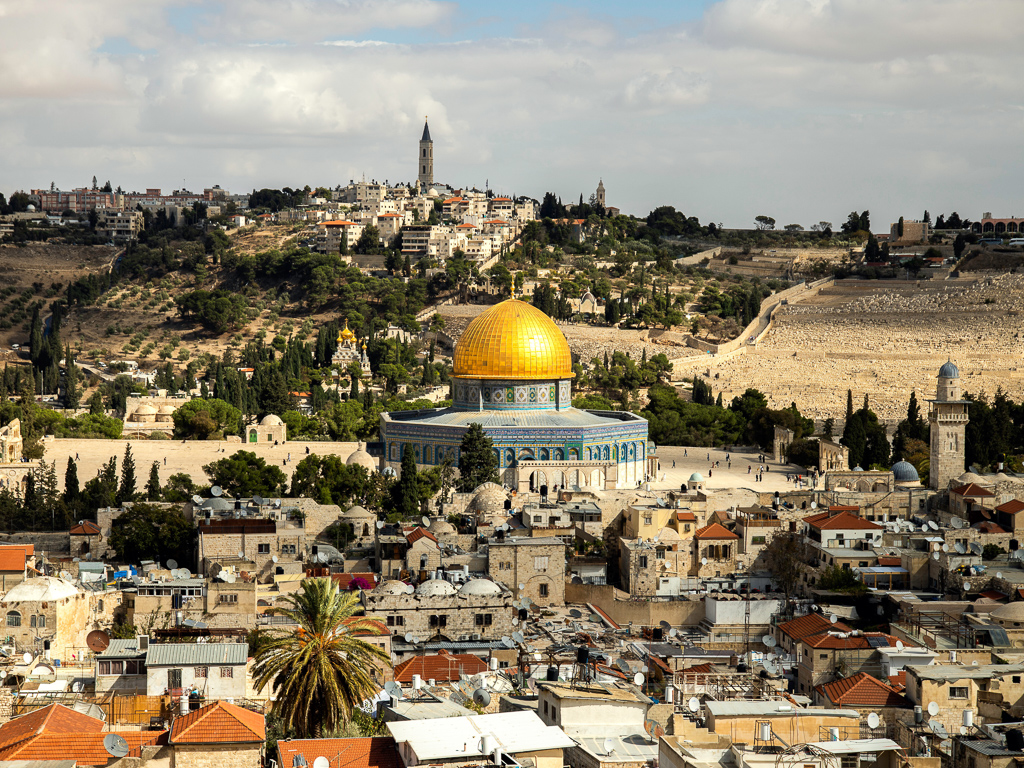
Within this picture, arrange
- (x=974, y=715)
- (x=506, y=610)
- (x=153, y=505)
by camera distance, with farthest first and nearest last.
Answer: (x=153, y=505), (x=506, y=610), (x=974, y=715)

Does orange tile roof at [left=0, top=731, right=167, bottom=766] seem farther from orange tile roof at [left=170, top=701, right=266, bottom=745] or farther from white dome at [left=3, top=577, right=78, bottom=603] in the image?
white dome at [left=3, top=577, right=78, bottom=603]

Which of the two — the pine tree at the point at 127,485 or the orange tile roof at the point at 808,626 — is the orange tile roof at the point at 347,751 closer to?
the orange tile roof at the point at 808,626

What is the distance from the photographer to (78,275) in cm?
9119

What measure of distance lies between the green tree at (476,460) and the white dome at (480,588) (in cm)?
964

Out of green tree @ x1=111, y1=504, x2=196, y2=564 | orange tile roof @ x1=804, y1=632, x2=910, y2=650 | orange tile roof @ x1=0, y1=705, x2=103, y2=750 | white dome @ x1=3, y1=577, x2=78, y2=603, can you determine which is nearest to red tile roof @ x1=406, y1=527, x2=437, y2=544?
green tree @ x1=111, y1=504, x2=196, y2=564

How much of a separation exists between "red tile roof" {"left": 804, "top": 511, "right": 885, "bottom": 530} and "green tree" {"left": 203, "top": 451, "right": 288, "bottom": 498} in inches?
410

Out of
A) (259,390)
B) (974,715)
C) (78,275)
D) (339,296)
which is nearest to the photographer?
(974,715)

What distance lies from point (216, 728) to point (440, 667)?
5629 mm

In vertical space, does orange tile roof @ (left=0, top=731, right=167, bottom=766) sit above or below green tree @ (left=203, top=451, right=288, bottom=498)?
above

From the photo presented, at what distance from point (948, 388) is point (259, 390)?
850 inches

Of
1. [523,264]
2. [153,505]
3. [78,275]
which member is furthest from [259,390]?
[78,275]

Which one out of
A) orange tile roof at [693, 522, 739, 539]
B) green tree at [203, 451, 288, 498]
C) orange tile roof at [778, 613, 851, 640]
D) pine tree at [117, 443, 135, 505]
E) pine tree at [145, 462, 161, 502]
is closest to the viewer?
orange tile roof at [778, 613, 851, 640]

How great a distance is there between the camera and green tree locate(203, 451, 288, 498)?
31.8 m

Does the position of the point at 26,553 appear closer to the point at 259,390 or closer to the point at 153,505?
the point at 153,505
